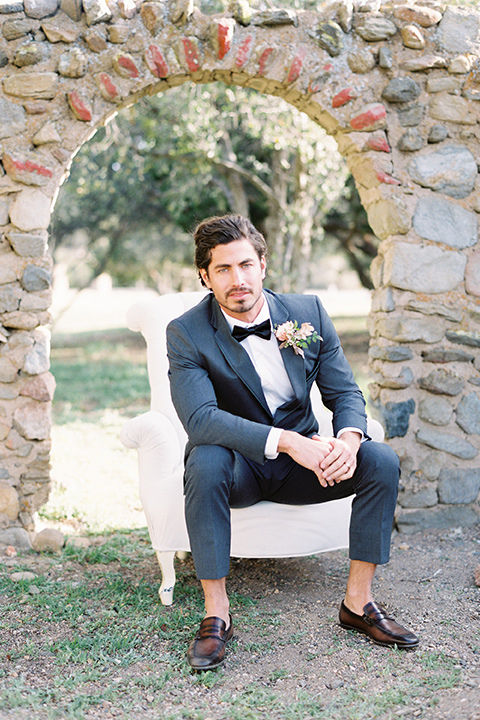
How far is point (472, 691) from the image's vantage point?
6.82 feet

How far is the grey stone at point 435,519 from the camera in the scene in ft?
12.0

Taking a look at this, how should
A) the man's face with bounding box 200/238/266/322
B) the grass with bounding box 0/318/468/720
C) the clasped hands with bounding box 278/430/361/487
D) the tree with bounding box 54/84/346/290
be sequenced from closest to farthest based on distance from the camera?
the grass with bounding box 0/318/468/720
the clasped hands with bounding box 278/430/361/487
the man's face with bounding box 200/238/266/322
the tree with bounding box 54/84/346/290

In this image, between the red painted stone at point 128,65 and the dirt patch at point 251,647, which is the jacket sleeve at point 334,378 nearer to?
the dirt patch at point 251,647

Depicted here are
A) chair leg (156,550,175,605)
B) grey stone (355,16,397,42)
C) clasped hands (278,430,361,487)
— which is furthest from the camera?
grey stone (355,16,397,42)

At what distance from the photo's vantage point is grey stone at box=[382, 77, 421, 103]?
353 centimetres

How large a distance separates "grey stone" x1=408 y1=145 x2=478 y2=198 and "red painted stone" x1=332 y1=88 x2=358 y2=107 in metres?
0.48

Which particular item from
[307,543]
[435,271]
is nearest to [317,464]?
[307,543]

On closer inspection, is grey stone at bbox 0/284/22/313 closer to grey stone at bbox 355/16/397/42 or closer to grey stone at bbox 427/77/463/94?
grey stone at bbox 355/16/397/42

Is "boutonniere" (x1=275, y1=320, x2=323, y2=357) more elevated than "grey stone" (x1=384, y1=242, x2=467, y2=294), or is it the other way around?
"grey stone" (x1=384, y1=242, x2=467, y2=294)

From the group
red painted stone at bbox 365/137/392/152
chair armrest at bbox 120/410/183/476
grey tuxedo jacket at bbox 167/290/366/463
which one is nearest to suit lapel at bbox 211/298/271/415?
grey tuxedo jacket at bbox 167/290/366/463

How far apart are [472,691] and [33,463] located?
239 cm

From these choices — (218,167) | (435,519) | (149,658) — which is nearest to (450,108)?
(435,519)

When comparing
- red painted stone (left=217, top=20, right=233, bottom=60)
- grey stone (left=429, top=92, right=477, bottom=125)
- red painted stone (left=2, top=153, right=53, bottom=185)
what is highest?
red painted stone (left=217, top=20, right=233, bottom=60)

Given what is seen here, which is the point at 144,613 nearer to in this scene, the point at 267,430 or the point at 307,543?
the point at 307,543
